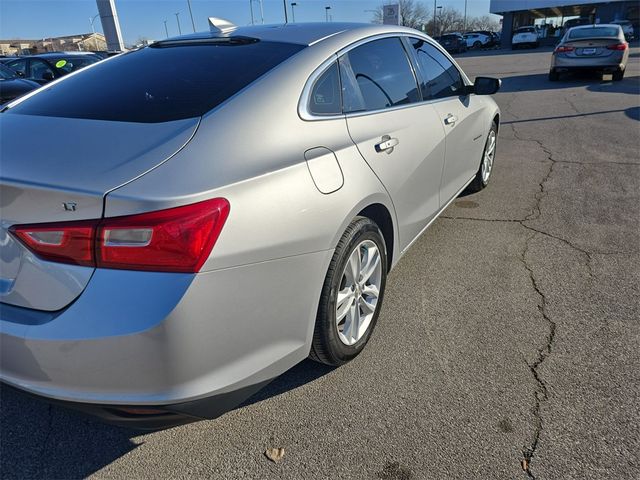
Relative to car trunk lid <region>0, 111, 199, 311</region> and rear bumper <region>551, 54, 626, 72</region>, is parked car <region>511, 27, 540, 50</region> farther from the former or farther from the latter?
car trunk lid <region>0, 111, 199, 311</region>

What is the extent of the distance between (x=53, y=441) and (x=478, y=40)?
161 feet

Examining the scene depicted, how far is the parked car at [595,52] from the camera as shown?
12305mm

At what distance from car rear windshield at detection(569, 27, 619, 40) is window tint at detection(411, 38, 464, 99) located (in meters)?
11.7

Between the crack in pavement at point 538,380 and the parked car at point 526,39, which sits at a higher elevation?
the crack in pavement at point 538,380

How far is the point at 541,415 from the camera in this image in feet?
7.07

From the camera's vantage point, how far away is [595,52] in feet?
40.8

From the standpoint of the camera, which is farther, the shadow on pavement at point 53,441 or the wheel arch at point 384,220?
the wheel arch at point 384,220

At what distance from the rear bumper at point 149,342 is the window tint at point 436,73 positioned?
2.26 meters

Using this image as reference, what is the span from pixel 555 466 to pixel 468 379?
0.57m

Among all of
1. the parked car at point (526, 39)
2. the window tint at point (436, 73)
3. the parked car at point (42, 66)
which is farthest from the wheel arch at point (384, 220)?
the parked car at point (526, 39)

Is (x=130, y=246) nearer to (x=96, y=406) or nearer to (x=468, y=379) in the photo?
(x=96, y=406)

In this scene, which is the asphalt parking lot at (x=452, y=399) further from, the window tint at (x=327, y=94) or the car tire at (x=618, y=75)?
the car tire at (x=618, y=75)

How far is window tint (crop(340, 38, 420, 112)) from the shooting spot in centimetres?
254

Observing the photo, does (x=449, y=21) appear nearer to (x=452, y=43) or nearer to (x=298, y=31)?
(x=452, y=43)
